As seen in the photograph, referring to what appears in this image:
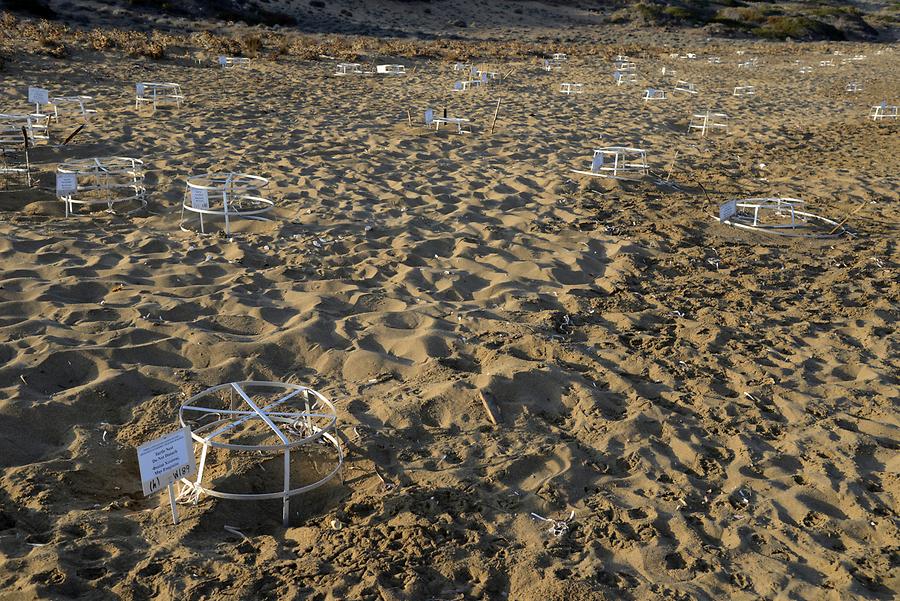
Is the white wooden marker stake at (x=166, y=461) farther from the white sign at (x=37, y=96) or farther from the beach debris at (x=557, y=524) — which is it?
the white sign at (x=37, y=96)

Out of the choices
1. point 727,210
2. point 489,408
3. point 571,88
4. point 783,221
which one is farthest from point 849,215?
point 571,88

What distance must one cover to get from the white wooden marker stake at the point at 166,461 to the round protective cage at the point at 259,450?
13 cm

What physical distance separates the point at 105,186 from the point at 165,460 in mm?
4389

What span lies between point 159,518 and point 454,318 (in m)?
2.44

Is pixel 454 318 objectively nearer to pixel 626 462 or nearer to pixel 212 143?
pixel 626 462

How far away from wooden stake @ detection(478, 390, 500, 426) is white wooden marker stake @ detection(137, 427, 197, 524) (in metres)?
1.51

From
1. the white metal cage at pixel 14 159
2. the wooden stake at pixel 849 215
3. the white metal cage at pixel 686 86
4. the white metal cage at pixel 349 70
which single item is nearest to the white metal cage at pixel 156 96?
the white metal cage at pixel 14 159

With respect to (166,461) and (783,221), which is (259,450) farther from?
(783,221)

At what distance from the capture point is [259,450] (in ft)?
11.0

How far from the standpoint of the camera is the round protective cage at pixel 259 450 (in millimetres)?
3195

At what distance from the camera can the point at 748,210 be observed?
26.3ft

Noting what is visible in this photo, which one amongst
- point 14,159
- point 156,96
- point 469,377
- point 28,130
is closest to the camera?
point 469,377

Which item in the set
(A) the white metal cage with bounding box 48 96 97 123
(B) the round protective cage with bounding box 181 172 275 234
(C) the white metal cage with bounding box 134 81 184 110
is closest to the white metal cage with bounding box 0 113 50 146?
(A) the white metal cage with bounding box 48 96 97 123

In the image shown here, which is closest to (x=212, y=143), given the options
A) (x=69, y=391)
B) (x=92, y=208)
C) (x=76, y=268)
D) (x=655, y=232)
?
(x=92, y=208)
